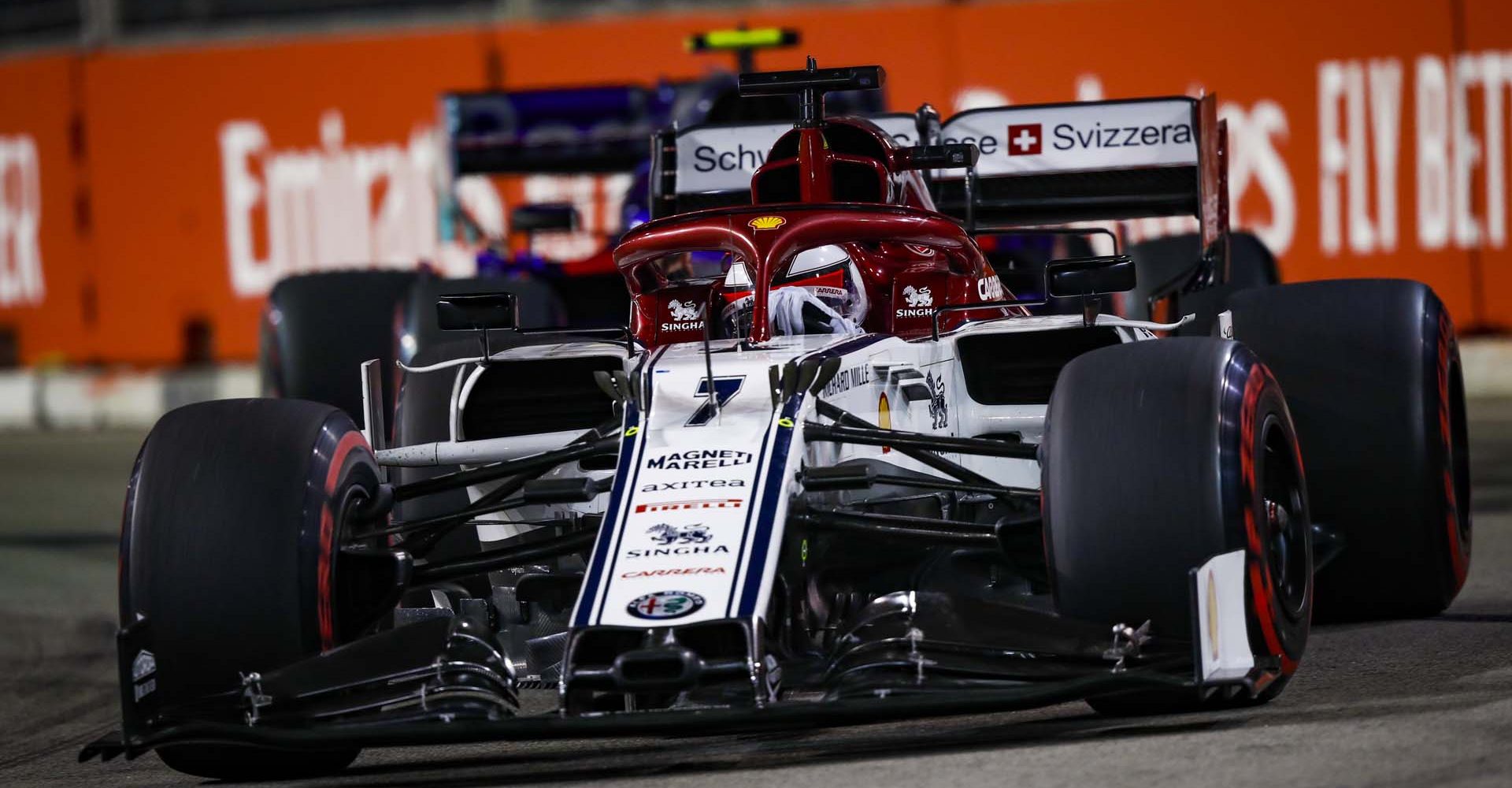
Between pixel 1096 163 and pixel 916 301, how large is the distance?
246 centimetres

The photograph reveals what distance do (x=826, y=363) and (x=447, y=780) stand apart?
1397 mm

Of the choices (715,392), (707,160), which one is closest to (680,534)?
(715,392)

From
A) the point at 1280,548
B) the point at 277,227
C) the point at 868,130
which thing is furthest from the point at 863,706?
the point at 277,227

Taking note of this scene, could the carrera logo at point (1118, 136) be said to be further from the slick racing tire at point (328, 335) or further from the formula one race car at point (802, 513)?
the slick racing tire at point (328, 335)

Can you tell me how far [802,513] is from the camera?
534 cm

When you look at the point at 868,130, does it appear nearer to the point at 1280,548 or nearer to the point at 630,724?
the point at 1280,548

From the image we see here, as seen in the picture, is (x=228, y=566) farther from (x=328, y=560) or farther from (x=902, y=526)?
(x=902, y=526)

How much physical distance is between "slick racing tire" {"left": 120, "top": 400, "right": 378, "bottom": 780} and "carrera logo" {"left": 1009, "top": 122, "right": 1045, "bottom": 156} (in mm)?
4501

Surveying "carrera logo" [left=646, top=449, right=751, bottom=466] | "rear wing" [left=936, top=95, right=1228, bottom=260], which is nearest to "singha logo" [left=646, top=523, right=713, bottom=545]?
"carrera logo" [left=646, top=449, right=751, bottom=466]

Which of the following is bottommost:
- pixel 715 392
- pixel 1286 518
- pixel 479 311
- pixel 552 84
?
pixel 1286 518

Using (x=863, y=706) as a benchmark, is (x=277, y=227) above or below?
above

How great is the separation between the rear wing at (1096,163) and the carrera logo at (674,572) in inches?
167

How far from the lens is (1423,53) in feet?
46.1

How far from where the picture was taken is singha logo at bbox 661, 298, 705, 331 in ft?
23.1
